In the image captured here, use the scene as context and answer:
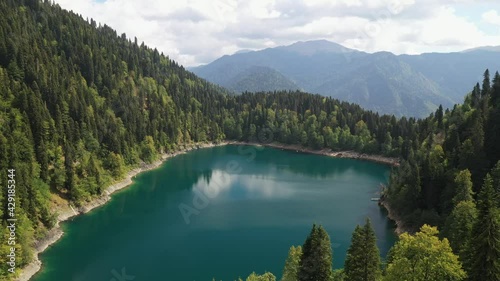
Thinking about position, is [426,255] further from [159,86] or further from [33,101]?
[159,86]

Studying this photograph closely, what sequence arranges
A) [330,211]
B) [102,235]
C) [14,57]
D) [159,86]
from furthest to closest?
[159,86] < [14,57] < [330,211] < [102,235]

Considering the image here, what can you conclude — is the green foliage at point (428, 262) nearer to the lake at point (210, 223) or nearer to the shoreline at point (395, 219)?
the lake at point (210, 223)

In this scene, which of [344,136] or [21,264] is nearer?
[21,264]

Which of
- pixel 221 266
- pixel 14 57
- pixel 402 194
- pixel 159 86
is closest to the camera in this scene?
pixel 221 266

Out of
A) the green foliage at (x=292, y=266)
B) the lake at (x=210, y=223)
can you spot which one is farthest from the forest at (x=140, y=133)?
the green foliage at (x=292, y=266)

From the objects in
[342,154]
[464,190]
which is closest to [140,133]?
[342,154]

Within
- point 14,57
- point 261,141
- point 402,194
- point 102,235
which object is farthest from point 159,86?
point 402,194

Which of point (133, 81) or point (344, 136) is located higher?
point (133, 81)
